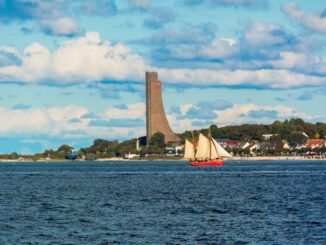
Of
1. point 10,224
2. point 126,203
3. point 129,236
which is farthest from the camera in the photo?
point 126,203

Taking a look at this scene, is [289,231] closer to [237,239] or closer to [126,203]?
[237,239]

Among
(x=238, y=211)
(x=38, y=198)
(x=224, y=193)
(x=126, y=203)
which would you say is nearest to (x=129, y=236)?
(x=238, y=211)

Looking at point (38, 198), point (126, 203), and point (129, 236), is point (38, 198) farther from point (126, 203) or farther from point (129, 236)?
point (129, 236)

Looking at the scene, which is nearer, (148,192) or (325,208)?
(325,208)

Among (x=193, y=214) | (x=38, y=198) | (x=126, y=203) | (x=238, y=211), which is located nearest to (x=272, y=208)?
(x=238, y=211)

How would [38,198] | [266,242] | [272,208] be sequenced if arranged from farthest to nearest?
[38,198]
[272,208]
[266,242]

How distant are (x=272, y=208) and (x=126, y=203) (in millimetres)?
14061

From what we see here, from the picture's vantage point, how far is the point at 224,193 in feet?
306

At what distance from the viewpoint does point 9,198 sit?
87.6m

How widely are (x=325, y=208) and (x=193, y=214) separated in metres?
10.5

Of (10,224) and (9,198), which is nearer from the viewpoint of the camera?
(10,224)

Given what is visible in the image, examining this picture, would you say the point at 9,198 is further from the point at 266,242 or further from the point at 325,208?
→ the point at 266,242

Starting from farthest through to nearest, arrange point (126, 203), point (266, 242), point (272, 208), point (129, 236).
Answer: point (126, 203)
point (272, 208)
point (129, 236)
point (266, 242)

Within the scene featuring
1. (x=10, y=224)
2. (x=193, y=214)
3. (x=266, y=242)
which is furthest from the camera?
(x=193, y=214)
